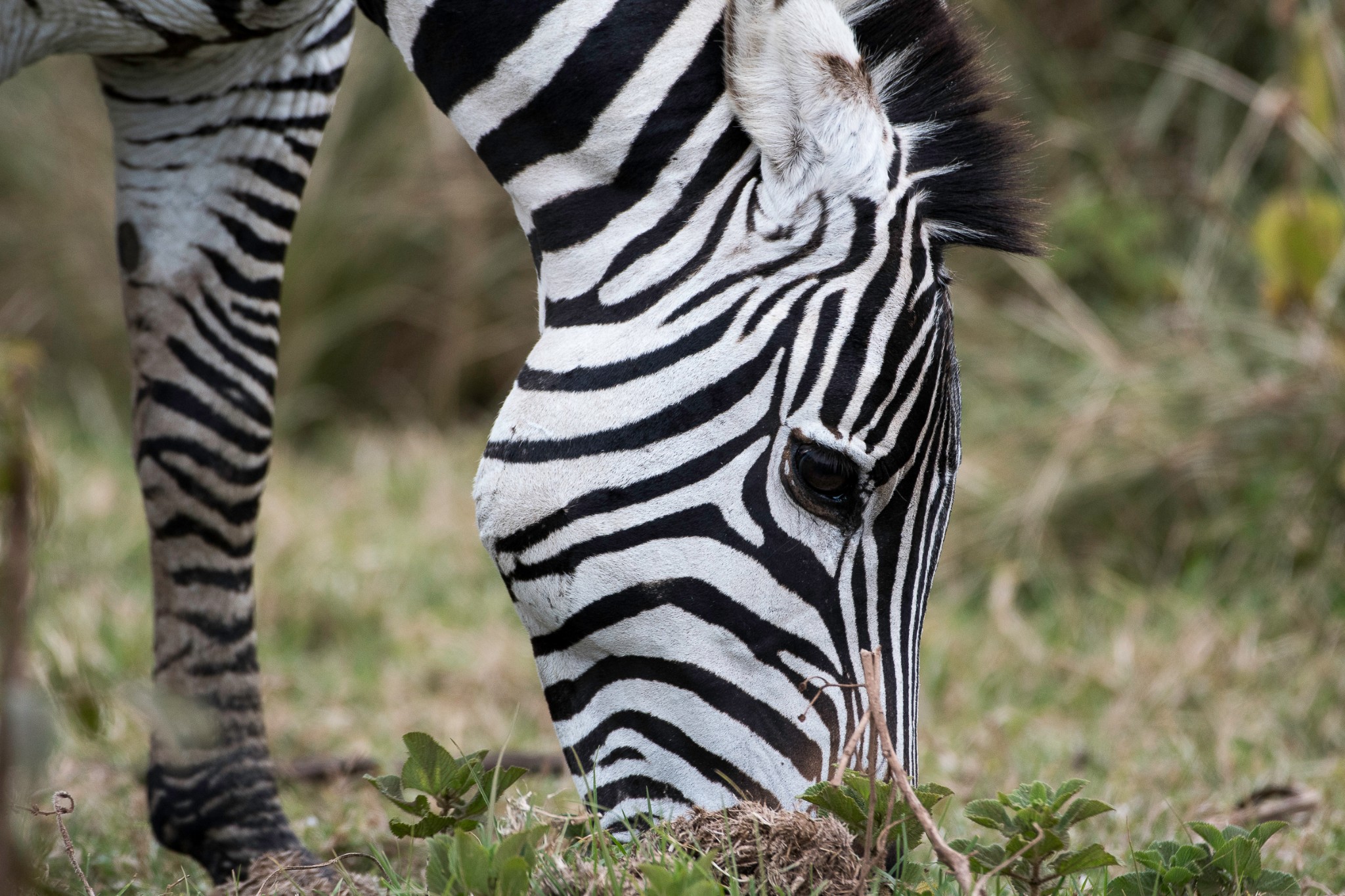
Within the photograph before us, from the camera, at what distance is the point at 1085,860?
5.15 ft

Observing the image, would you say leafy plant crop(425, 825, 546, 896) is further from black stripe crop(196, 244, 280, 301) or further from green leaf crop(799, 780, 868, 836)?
black stripe crop(196, 244, 280, 301)

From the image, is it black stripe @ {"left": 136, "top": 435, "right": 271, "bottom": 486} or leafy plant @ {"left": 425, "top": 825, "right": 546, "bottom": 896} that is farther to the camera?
black stripe @ {"left": 136, "top": 435, "right": 271, "bottom": 486}

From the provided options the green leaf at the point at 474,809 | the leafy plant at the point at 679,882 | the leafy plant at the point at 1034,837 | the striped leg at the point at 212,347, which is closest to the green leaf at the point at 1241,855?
the leafy plant at the point at 1034,837

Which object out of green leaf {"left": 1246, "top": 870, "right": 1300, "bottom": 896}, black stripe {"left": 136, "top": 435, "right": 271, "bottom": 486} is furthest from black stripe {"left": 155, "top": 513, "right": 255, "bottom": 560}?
green leaf {"left": 1246, "top": 870, "right": 1300, "bottom": 896}

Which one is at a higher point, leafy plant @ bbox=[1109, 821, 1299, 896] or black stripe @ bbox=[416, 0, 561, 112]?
black stripe @ bbox=[416, 0, 561, 112]

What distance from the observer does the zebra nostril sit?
99.1 inches

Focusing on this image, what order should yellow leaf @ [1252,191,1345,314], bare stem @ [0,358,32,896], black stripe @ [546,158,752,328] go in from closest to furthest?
bare stem @ [0,358,32,896]
black stripe @ [546,158,752,328]
yellow leaf @ [1252,191,1345,314]

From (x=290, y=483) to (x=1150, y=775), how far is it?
15.0 feet

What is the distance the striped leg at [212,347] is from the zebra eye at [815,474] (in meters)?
1.36

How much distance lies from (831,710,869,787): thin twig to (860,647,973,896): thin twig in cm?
3

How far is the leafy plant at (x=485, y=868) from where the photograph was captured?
146cm

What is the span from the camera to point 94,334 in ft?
24.7

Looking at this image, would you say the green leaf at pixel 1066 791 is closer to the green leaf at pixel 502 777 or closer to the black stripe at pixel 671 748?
the black stripe at pixel 671 748

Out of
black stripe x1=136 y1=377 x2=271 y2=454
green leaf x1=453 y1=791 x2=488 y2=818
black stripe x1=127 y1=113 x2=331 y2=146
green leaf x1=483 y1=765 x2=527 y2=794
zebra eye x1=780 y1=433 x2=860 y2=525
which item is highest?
black stripe x1=127 y1=113 x2=331 y2=146
